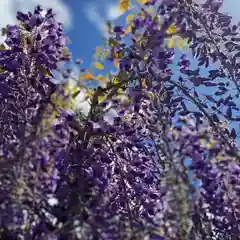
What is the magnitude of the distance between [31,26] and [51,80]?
40cm

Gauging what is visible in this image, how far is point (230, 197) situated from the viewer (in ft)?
7.33

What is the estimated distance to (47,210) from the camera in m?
1.97

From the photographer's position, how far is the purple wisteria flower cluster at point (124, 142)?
5.92 feet

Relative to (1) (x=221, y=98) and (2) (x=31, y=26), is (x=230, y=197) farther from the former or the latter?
(2) (x=31, y=26)

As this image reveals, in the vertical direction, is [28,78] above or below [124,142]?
above

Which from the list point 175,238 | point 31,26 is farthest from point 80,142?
point 175,238

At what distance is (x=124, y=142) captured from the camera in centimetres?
311

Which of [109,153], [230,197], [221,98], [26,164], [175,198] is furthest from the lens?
[221,98]

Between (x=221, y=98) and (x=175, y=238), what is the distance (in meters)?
2.02

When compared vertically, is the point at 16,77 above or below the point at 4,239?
above

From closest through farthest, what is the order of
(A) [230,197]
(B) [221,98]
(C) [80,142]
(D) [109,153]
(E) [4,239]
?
(A) [230,197] < (E) [4,239] < (C) [80,142] < (D) [109,153] < (B) [221,98]

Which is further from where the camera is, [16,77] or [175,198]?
[16,77]

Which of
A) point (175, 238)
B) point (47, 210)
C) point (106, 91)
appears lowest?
point (175, 238)

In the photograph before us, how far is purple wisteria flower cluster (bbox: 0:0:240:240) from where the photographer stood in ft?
5.92
